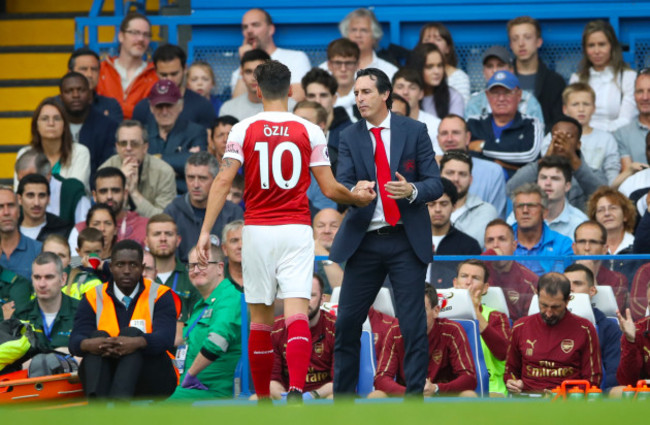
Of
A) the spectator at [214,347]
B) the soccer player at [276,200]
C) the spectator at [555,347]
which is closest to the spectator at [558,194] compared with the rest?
the spectator at [555,347]

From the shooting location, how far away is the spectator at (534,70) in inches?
519

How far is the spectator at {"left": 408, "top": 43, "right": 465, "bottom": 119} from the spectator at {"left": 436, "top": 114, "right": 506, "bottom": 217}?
86 centimetres

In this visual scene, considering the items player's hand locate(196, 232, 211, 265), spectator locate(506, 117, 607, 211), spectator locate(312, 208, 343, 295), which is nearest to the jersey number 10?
player's hand locate(196, 232, 211, 265)

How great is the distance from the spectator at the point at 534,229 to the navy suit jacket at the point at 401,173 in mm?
3087

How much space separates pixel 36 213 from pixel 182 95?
7.58 ft

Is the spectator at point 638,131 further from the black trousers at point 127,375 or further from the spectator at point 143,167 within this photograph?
the black trousers at point 127,375

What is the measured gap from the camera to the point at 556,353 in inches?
360

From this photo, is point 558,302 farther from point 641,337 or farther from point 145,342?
point 145,342

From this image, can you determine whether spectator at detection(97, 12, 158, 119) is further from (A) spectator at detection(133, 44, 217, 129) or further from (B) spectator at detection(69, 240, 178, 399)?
(B) spectator at detection(69, 240, 178, 399)

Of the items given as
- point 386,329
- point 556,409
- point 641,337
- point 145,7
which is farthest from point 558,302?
point 145,7

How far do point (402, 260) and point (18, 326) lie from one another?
3.41 metres

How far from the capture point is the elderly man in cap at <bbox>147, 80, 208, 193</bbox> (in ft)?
41.6

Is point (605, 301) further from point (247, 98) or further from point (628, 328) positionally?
point (247, 98)

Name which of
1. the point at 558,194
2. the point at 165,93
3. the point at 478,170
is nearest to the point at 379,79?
the point at 558,194
